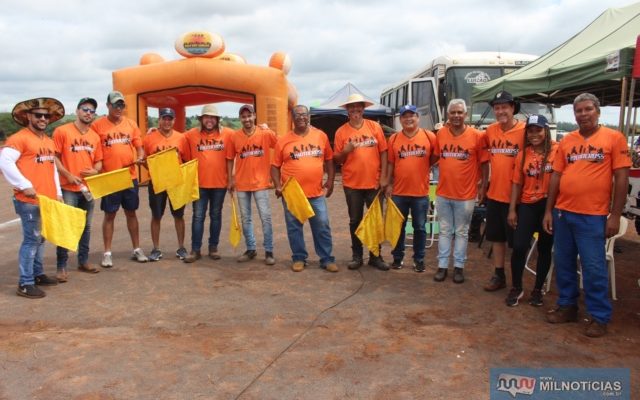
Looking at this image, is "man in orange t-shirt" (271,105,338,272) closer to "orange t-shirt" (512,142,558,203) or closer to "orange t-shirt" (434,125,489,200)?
"orange t-shirt" (434,125,489,200)

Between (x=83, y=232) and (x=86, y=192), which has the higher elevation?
(x=86, y=192)

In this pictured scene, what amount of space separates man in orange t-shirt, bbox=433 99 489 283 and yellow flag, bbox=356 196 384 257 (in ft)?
2.23

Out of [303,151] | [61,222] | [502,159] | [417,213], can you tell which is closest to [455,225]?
[417,213]

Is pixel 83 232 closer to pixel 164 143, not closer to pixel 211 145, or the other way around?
pixel 164 143

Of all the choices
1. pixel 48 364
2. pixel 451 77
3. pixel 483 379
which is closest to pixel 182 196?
pixel 48 364

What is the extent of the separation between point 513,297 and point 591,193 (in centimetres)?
125

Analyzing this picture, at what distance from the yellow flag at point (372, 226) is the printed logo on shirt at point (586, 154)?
85.6 inches

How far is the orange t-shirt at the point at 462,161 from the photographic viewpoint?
5141 mm

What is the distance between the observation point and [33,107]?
16.0 feet

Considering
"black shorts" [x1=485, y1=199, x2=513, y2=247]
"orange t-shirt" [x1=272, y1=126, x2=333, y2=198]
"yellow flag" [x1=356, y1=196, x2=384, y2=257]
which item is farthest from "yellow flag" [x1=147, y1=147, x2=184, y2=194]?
"black shorts" [x1=485, y1=199, x2=513, y2=247]

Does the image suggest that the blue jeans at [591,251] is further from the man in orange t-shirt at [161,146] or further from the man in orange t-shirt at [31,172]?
the man in orange t-shirt at [31,172]

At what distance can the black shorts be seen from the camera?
4883mm

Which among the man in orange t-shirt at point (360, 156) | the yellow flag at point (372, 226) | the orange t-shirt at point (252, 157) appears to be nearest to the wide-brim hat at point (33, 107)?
the orange t-shirt at point (252, 157)

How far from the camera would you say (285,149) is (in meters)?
5.72
